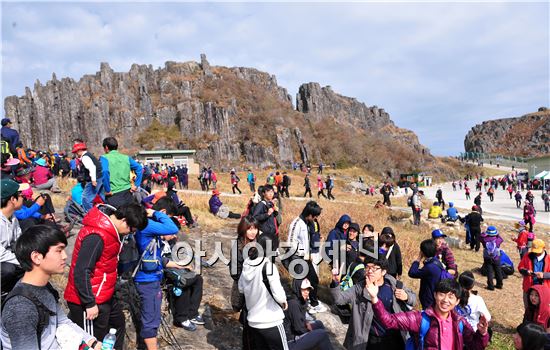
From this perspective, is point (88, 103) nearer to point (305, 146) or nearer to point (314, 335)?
point (305, 146)

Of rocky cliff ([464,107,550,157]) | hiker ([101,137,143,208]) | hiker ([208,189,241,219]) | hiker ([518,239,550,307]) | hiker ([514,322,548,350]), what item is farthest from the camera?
rocky cliff ([464,107,550,157])

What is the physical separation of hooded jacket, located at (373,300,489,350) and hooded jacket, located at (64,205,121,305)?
230 centimetres

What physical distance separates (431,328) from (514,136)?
14562 centimetres

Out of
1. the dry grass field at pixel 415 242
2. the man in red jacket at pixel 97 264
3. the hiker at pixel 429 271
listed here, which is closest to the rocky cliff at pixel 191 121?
the dry grass field at pixel 415 242

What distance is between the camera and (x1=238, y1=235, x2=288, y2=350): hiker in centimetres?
300

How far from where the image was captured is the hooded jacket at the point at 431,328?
2.88m

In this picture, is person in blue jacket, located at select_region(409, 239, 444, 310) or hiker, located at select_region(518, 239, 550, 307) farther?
hiker, located at select_region(518, 239, 550, 307)

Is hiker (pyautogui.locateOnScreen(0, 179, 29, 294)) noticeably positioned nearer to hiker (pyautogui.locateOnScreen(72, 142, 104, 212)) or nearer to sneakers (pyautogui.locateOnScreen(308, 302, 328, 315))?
hiker (pyautogui.locateOnScreen(72, 142, 104, 212))

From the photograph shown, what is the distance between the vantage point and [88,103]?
182ft

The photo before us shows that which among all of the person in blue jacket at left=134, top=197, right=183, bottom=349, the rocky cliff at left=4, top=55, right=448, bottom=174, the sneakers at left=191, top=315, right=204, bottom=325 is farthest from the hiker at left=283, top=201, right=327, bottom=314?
the rocky cliff at left=4, top=55, right=448, bottom=174

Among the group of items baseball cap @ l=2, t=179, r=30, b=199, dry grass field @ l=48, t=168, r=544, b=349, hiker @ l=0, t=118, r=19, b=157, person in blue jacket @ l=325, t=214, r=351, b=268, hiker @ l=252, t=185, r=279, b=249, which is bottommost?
dry grass field @ l=48, t=168, r=544, b=349

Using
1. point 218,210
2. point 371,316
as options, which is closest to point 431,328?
point 371,316

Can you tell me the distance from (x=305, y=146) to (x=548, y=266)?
176ft

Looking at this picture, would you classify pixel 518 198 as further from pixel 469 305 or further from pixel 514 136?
pixel 514 136
